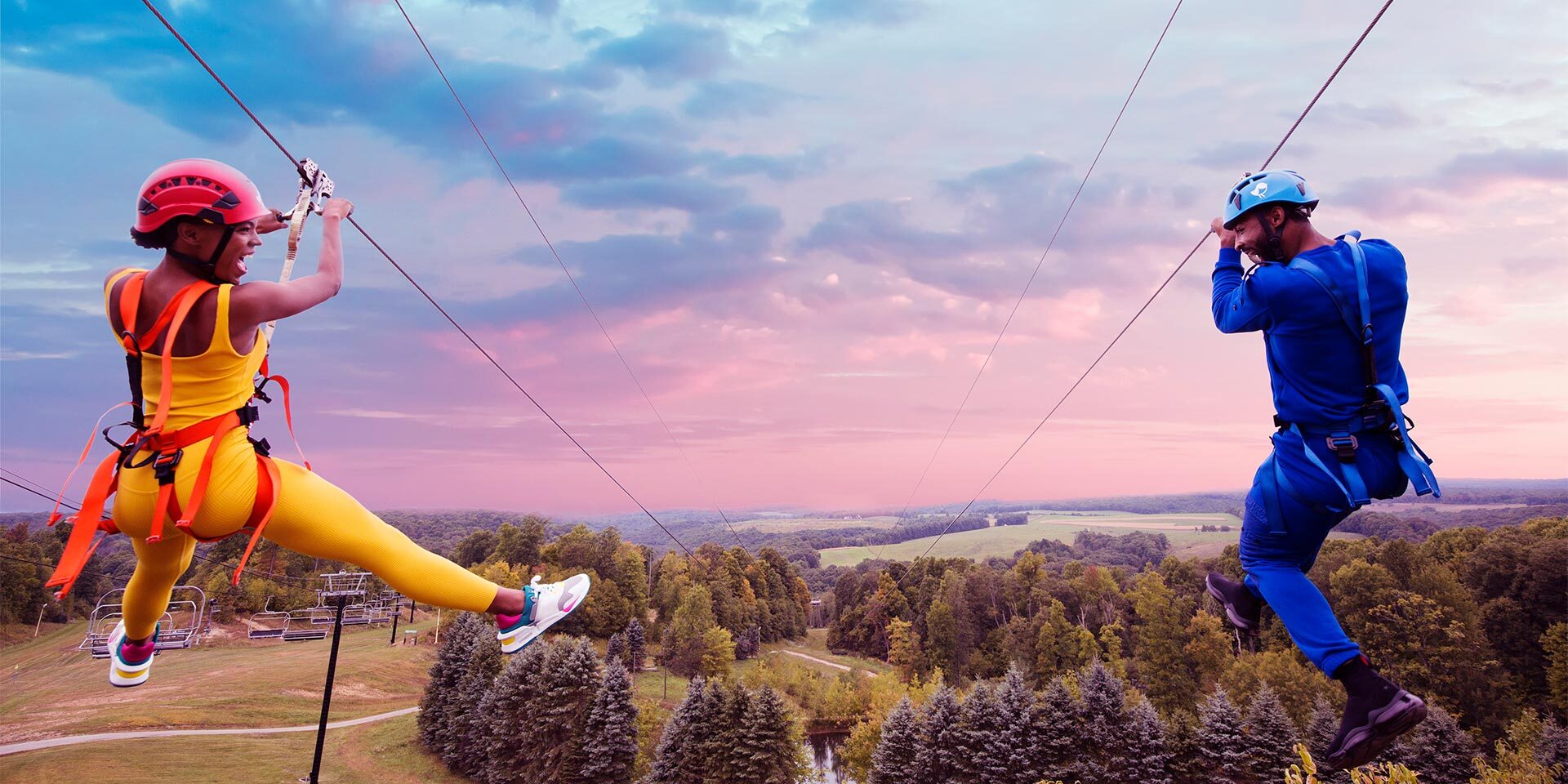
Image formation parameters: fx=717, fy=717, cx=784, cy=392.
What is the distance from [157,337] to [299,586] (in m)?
78.8

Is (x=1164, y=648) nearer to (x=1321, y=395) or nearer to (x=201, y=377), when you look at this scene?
(x=1321, y=395)

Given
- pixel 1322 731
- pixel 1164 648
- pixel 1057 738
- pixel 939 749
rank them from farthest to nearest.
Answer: pixel 1164 648 → pixel 939 749 → pixel 1057 738 → pixel 1322 731

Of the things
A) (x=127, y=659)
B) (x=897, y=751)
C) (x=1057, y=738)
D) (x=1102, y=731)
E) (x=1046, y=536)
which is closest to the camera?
(x=127, y=659)

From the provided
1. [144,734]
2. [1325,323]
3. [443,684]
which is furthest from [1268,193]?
[144,734]

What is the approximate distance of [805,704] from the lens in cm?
5988

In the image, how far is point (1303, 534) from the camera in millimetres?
3486

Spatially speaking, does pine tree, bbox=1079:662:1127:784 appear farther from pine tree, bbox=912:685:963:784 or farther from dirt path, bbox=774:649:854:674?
dirt path, bbox=774:649:854:674

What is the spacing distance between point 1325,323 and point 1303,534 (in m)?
1.05

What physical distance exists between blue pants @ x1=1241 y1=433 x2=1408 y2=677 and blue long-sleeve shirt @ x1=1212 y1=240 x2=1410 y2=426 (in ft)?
0.66

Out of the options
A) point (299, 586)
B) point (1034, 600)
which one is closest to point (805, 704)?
point (1034, 600)

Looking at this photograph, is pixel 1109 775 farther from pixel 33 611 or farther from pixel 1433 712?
pixel 33 611

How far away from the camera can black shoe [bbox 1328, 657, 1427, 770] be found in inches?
127

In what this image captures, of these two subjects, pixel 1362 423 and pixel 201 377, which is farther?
pixel 201 377

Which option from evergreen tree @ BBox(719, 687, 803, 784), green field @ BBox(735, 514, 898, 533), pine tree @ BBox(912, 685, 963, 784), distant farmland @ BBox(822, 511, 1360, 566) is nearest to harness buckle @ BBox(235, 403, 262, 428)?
evergreen tree @ BBox(719, 687, 803, 784)
